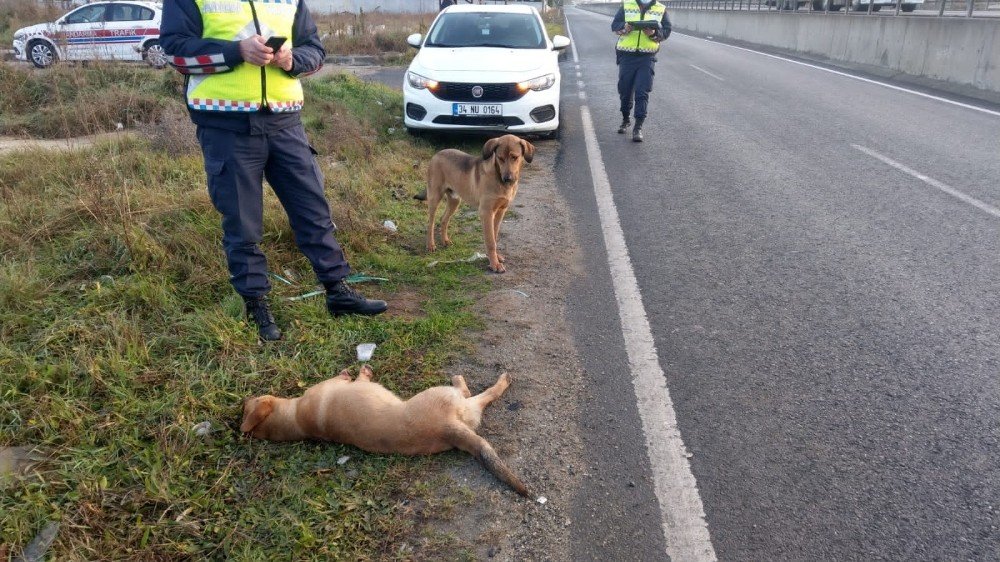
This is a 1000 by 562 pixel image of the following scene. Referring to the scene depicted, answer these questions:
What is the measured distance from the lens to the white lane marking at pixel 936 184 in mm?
5746

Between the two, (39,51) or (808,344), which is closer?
(808,344)

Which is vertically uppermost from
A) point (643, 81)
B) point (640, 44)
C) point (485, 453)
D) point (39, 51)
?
point (39, 51)

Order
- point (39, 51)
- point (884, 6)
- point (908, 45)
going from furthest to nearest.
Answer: point (884, 6)
point (908, 45)
point (39, 51)

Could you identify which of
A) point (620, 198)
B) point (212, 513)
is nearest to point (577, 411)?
point (212, 513)

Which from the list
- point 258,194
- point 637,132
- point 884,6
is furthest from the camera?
point 884,6

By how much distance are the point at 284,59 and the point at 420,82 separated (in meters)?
4.70

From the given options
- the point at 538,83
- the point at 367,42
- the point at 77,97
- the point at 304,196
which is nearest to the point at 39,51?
the point at 77,97

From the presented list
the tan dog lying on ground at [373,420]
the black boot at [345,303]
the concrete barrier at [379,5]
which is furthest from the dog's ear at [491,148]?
the concrete barrier at [379,5]

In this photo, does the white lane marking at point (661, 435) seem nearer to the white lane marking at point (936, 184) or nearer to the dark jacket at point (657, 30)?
the white lane marking at point (936, 184)

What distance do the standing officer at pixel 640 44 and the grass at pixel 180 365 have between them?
388cm

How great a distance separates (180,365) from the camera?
11.0 ft

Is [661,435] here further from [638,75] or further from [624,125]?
[624,125]

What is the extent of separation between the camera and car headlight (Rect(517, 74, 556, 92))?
782cm

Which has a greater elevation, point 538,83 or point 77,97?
point 77,97
